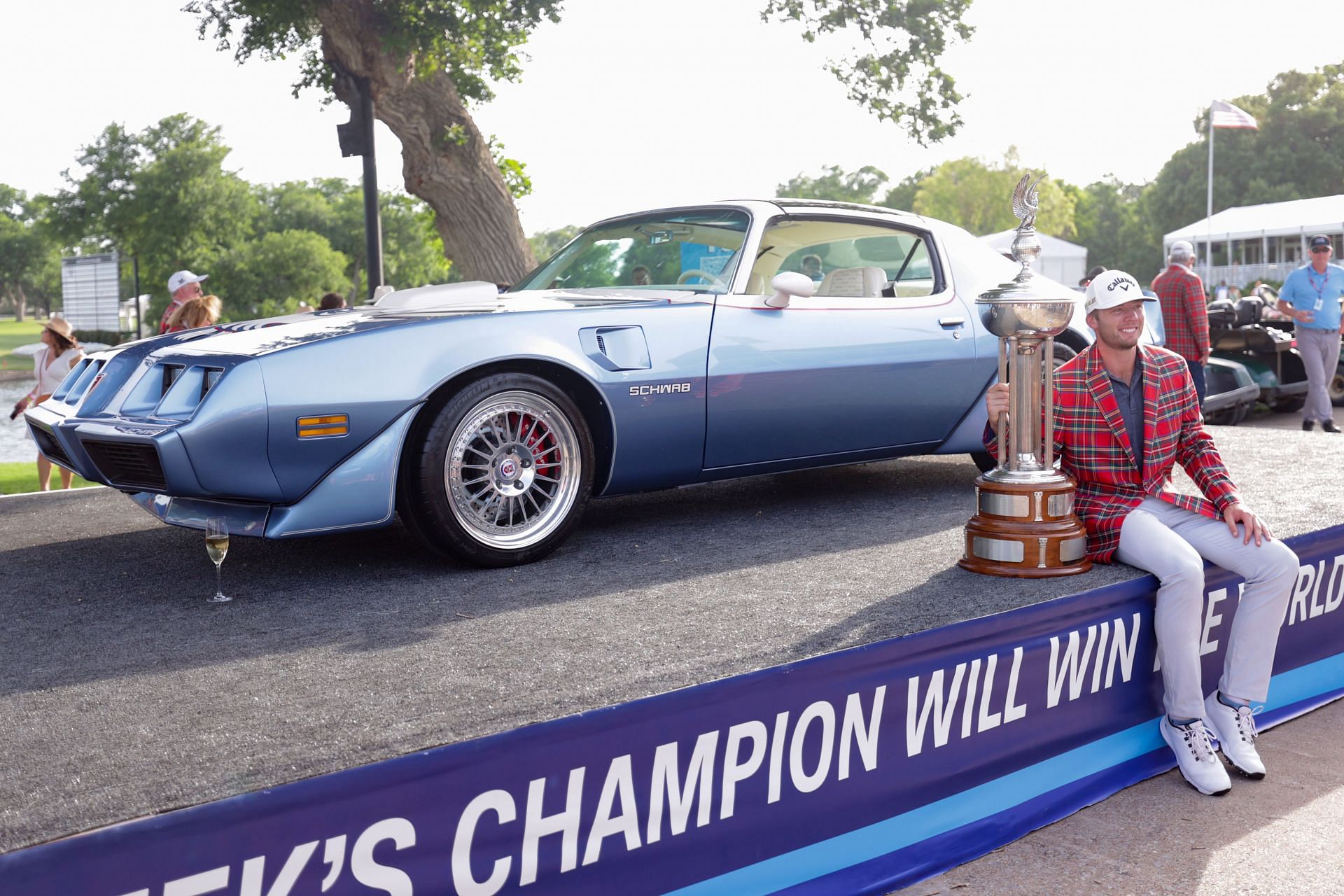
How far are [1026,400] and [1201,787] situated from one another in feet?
3.80

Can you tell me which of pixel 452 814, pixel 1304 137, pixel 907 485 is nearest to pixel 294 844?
pixel 452 814

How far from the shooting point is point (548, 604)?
3119 millimetres

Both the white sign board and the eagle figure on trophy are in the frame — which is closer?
the eagle figure on trophy

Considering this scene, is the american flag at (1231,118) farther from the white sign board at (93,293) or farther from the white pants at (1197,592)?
the white pants at (1197,592)

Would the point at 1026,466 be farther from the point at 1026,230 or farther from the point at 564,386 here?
the point at 564,386

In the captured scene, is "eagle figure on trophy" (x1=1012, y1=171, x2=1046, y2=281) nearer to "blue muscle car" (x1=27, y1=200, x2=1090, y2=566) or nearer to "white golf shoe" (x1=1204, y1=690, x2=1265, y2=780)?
"blue muscle car" (x1=27, y1=200, x2=1090, y2=566)

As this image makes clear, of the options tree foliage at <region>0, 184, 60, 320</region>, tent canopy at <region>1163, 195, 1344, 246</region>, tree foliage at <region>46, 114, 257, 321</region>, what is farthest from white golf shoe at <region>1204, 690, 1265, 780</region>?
tree foliage at <region>0, 184, 60, 320</region>

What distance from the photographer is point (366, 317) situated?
12.0 feet

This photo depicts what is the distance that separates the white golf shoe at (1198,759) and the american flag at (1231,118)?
84.4 ft

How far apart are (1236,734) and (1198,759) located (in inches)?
8.3

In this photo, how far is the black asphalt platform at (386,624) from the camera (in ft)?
6.80

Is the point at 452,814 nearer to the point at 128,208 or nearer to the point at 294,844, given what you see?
the point at 294,844

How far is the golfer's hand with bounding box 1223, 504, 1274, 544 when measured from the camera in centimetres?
328

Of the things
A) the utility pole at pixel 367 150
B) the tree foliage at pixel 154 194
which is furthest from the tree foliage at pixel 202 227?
the utility pole at pixel 367 150
